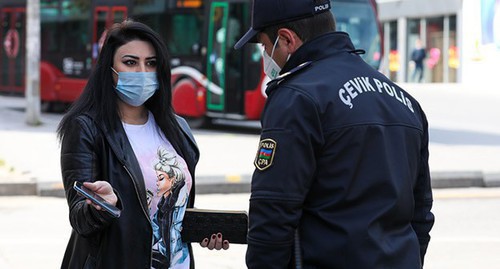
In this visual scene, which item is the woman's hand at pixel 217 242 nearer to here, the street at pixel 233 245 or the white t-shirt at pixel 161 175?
the white t-shirt at pixel 161 175

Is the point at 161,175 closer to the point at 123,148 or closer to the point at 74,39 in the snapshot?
the point at 123,148

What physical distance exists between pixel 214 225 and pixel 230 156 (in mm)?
9874

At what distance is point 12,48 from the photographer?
2705cm

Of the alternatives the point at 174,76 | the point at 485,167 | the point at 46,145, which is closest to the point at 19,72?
the point at 174,76

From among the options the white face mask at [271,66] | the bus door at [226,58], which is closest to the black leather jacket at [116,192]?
the white face mask at [271,66]

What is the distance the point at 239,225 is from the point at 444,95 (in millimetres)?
28045

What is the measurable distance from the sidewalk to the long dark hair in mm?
7212

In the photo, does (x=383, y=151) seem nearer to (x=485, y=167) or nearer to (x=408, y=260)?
(x=408, y=260)

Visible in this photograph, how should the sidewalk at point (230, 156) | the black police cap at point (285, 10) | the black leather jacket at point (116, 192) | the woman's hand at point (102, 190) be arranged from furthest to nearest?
1. the sidewalk at point (230, 156)
2. the black leather jacket at point (116, 192)
3. the woman's hand at point (102, 190)
4. the black police cap at point (285, 10)

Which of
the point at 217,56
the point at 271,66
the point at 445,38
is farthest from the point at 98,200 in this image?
the point at 445,38

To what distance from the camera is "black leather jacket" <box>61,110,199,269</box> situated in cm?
378

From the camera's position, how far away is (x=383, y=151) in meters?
2.92

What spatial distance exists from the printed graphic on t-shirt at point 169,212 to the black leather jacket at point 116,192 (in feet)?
0.33

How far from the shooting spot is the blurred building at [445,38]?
36250 millimetres
